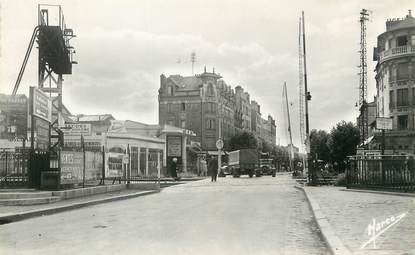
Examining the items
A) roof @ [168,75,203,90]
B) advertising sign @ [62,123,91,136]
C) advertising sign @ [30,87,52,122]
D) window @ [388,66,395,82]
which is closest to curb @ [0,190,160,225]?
advertising sign @ [30,87,52,122]

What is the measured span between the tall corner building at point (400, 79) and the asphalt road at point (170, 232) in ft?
135

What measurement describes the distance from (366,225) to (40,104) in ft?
39.8

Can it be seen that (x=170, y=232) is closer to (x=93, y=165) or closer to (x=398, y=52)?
(x=93, y=165)

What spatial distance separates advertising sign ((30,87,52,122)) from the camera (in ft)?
57.4

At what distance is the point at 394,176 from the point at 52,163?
1230 centimetres

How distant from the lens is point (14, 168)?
19.4 meters

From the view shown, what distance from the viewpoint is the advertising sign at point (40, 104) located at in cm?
1748

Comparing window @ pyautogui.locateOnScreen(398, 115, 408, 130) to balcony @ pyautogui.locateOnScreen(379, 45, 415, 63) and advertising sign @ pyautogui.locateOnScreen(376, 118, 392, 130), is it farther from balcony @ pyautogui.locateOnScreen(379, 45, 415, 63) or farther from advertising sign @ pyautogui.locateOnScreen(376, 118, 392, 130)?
advertising sign @ pyautogui.locateOnScreen(376, 118, 392, 130)

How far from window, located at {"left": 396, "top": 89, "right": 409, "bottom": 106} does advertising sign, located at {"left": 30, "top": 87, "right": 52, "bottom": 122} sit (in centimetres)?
4363

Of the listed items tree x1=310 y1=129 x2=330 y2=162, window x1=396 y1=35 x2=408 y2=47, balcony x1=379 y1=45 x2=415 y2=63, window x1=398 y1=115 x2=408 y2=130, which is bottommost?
tree x1=310 y1=129 x2=330 y2=162

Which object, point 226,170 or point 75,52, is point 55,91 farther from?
point 226,170

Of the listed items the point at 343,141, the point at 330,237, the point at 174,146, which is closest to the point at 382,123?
the point at 330,237

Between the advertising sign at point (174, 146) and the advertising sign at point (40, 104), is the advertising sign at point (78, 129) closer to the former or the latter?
the advertising sign at point (40, 104)

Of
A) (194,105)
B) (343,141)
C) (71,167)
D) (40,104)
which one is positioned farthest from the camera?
(194,105)
